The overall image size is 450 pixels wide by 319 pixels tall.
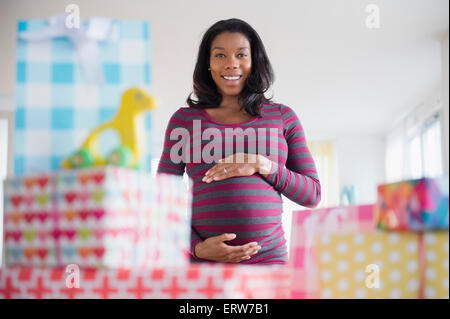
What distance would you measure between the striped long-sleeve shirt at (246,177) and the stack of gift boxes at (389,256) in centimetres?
15

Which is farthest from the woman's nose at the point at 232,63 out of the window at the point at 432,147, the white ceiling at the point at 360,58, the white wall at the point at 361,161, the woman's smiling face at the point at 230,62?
the white wall at the point at 361,161

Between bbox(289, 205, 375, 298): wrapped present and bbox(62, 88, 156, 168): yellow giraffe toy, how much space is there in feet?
0.58

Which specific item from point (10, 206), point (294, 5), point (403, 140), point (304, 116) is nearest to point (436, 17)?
point (294, 5)

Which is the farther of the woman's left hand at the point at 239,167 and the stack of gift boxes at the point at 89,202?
the woman's left hand at the point at 239,167

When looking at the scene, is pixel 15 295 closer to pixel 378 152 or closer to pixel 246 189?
pixel 246 189

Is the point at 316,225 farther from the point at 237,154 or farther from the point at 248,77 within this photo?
the point at 248,77

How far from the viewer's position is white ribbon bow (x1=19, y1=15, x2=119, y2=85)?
1.72 ft

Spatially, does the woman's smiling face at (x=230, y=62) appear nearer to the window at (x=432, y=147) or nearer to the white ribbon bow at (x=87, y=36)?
the white ribbon bow at (x=87, y=36)

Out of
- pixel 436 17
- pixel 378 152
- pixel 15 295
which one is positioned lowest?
pixel 15 295

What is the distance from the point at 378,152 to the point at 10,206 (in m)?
6.18

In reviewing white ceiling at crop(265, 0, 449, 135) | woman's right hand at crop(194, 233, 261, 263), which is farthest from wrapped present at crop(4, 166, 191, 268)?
white ceiling at crop(265, 0, 449, 135)

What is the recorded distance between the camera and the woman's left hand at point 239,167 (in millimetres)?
570

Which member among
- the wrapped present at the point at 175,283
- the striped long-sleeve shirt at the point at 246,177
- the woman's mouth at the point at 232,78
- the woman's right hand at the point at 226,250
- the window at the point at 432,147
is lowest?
the wrapped present at the point at 175,283

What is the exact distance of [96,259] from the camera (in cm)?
43
